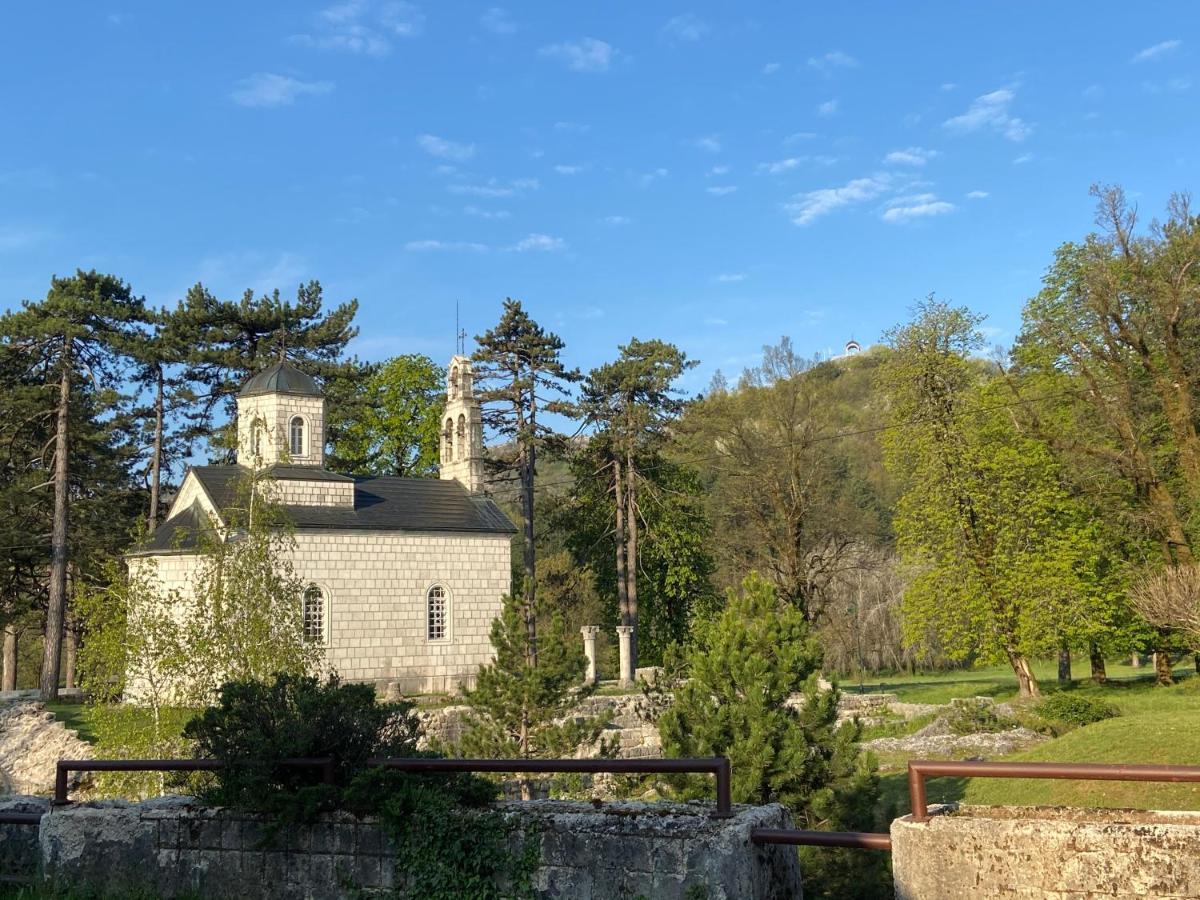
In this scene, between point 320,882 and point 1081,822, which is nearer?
point 1081,822

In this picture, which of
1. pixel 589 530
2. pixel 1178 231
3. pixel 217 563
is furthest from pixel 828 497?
pixel 217 563

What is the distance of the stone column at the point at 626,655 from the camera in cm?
3642

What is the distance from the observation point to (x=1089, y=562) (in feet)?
91.9

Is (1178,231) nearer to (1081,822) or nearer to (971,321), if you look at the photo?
(971,321)

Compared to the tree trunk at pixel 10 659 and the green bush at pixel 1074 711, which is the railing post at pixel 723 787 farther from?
the tree trunk at pixel 10 659

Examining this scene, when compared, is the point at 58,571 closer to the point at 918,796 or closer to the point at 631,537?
the point at 631,537

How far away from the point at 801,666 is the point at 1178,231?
21186 millimetres

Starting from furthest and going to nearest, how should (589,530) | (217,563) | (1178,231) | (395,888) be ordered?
(589,530) → (1178,231) → (217,563) → (395,888)

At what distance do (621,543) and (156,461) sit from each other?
60.8ft

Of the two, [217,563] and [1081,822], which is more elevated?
[217,563]

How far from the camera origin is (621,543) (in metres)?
41.4

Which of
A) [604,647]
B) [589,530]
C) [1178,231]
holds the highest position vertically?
[1178,231]

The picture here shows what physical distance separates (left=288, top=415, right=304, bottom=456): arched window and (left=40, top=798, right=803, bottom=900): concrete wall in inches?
1099

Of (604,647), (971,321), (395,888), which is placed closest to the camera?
(395,888)
